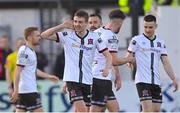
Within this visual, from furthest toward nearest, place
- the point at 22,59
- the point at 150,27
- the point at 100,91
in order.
→ the point at 22,59
the point at 100,91
the point at 150,27

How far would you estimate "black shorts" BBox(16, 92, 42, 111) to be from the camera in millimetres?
15672

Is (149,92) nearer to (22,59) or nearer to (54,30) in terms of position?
(54,30)

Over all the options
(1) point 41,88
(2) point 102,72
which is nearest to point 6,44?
(1) point 41,88

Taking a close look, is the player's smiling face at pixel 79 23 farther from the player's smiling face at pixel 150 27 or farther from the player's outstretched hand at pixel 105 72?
the player's smiling face at pixel 150 27

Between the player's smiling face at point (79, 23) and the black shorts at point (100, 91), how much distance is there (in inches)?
48.2

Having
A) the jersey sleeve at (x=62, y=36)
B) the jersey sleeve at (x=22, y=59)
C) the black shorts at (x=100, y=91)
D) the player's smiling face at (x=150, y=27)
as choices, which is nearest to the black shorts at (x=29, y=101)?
the jersey sleeve at (x=22, y=59)

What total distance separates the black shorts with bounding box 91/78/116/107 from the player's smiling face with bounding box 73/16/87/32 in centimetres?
122

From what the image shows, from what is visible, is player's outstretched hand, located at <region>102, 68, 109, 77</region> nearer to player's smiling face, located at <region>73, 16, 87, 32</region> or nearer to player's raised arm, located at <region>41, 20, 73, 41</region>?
player's smiling face, located at <region>73, 16, 87, 32</region>

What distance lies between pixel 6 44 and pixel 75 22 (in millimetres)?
5840

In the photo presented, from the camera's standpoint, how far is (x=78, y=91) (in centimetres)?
1430

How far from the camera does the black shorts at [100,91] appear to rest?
15.2 meters

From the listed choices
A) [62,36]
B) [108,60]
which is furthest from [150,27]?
[62,36]

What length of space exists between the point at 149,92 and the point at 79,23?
6.03 ft

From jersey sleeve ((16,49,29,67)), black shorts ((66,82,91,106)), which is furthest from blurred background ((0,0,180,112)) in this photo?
black shorts ((66,82,91,106))
